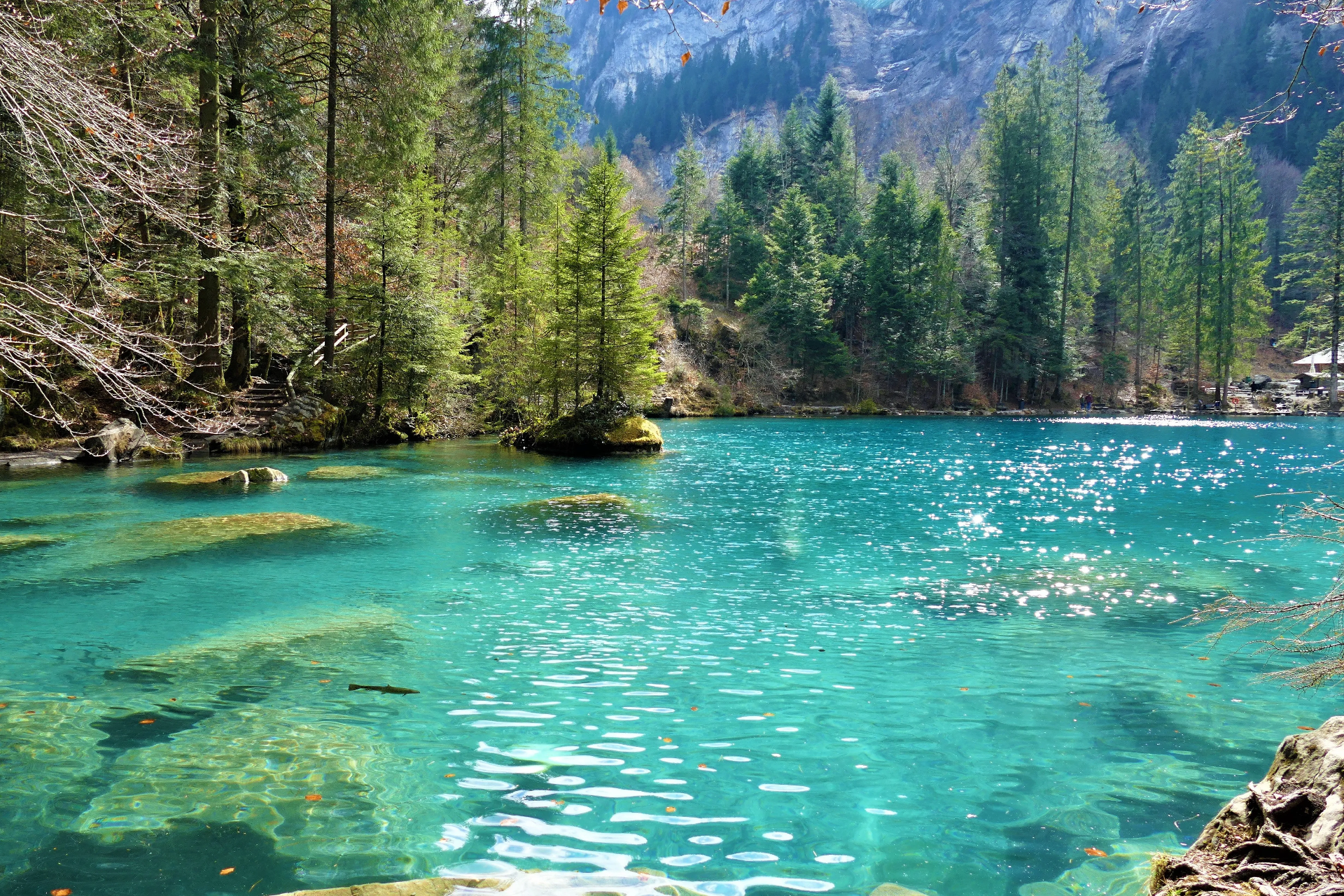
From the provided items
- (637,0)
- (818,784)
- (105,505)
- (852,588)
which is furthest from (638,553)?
(105,505)

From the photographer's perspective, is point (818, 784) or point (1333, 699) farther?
point (1333, 699)

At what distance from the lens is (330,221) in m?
24.7

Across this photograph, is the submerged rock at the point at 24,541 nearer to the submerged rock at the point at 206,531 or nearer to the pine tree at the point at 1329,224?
the submerged rock at the point at 206,531

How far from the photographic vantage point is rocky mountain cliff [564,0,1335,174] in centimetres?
9600

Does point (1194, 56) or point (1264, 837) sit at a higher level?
point (1194, 56)

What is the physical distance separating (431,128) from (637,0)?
3966cm

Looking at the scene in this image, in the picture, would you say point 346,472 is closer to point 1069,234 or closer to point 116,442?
point 116,442

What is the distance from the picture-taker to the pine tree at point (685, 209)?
208ft

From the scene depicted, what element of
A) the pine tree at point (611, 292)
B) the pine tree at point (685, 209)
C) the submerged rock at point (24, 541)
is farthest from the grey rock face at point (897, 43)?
the submerged rock at point (24, 541)

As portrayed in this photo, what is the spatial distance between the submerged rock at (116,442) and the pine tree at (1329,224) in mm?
63696

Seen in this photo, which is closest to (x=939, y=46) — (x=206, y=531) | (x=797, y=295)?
(x=797, y=295)

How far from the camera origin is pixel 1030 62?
6169 cm

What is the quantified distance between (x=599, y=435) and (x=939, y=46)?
149 meters

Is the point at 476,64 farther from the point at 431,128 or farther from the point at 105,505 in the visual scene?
the point at 105,505
